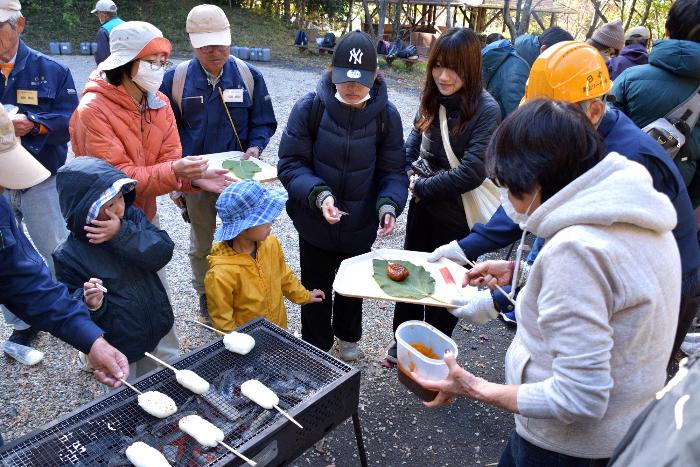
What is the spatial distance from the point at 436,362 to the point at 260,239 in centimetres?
112

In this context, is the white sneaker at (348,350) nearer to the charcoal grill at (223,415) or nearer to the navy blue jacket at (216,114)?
the charcoal grill at (223,415)

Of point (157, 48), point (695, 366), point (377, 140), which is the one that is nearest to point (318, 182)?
point (377, 140)

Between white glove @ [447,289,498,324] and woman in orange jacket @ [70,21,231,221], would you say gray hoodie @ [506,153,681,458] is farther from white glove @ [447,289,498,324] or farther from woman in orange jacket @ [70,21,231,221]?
woman in orange jacket @ [70,21,231,221]

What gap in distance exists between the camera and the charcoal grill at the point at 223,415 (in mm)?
1590

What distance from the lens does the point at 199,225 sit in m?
3.90

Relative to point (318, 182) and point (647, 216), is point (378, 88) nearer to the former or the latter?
point (318, 182)

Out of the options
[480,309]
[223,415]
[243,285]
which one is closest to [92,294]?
[243,285]

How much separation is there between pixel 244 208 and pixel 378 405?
1655mm

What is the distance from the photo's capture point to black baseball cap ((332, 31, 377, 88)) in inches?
107

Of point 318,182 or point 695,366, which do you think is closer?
point 695,366

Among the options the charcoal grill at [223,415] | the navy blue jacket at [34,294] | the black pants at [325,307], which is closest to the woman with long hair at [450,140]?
the black pants at [325,307]

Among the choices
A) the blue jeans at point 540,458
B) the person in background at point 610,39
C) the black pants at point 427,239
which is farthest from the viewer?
the person in background at point 610,39

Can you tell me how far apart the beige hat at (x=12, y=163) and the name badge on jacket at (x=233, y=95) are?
2085mm

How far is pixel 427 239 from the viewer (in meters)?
3.55
